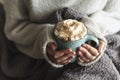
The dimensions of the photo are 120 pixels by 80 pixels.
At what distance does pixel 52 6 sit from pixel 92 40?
19 cm

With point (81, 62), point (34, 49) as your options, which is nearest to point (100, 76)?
point (81, 62)

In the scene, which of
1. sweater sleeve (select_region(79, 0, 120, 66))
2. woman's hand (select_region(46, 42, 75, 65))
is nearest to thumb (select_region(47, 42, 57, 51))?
woman's hand (select_region(46, 42, 75, 65))

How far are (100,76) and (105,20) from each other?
18cm

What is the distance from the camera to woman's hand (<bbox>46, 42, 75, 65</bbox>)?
0.75 meters

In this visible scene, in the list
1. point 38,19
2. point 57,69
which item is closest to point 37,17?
point 38,19

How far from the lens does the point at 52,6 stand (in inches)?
35.3

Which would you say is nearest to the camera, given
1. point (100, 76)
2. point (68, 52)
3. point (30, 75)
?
point (68, 52)

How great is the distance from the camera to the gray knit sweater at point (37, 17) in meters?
0.89

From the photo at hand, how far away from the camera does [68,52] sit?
2.44 feet

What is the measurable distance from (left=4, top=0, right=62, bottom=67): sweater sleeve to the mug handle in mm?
147

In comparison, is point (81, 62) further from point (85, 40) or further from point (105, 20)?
point (105, 20)

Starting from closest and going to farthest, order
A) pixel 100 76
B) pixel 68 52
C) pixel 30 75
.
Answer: pixel 68 52
pixel 100 76
pixel 30 75

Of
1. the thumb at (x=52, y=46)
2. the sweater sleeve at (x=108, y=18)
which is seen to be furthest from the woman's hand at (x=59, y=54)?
the sweater sleeve at (x=108, y=18)

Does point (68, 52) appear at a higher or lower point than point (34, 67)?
higher
